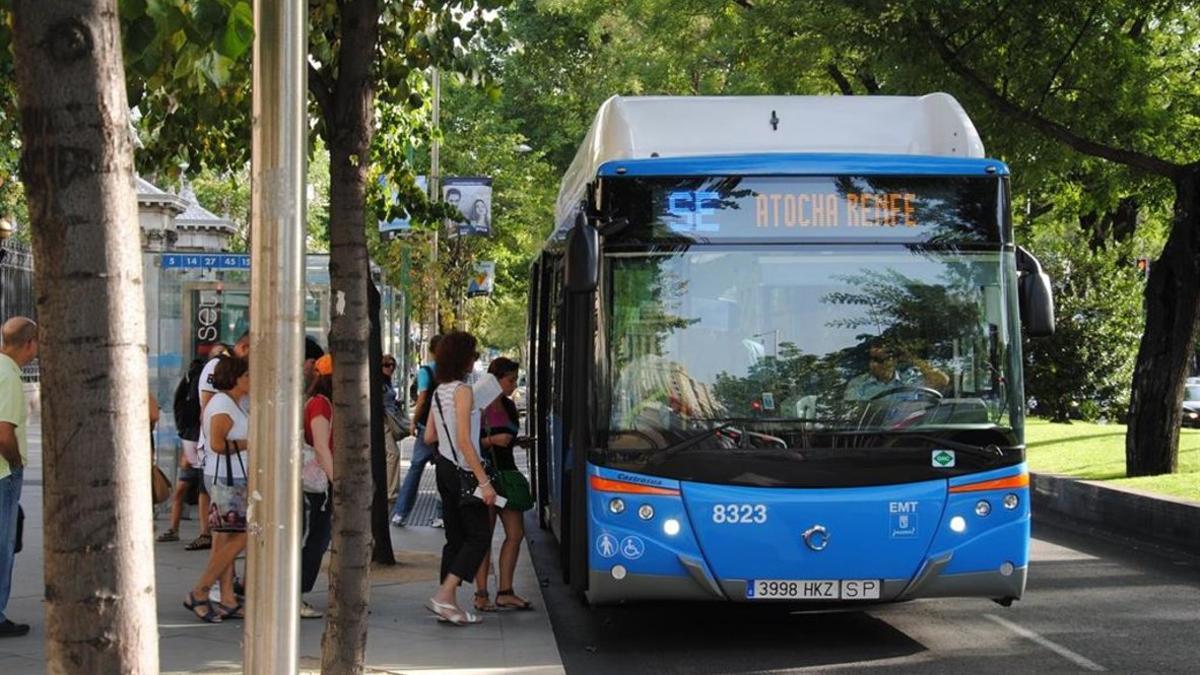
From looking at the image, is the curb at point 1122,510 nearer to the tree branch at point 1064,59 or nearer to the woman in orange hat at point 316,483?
Result: the tree branch at point 1064,59

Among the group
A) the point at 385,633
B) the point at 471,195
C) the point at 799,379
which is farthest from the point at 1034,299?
the point at 471,195

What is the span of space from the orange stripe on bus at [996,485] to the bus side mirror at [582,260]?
7.83ft

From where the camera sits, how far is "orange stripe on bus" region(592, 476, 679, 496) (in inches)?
368

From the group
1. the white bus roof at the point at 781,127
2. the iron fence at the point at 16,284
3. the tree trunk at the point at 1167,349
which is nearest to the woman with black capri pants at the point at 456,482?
the white bus roof at the point at 781,127

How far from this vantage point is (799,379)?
30.8 feet

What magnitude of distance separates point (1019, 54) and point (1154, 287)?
125 inches

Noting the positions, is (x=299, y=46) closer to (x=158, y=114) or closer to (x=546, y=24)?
(x=158, y=114)

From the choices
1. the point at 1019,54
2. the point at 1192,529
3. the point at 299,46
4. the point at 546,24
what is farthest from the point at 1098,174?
the point at 546,24

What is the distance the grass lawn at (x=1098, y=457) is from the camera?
17.8m

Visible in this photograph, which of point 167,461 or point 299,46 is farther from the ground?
point 299,46

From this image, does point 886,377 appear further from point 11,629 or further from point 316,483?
point 11,629

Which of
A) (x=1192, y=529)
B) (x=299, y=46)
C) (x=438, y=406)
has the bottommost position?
(x=1192, y=529)

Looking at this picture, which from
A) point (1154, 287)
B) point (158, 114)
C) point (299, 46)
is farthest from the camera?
point (1154, 287)

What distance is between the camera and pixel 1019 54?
19688mm
